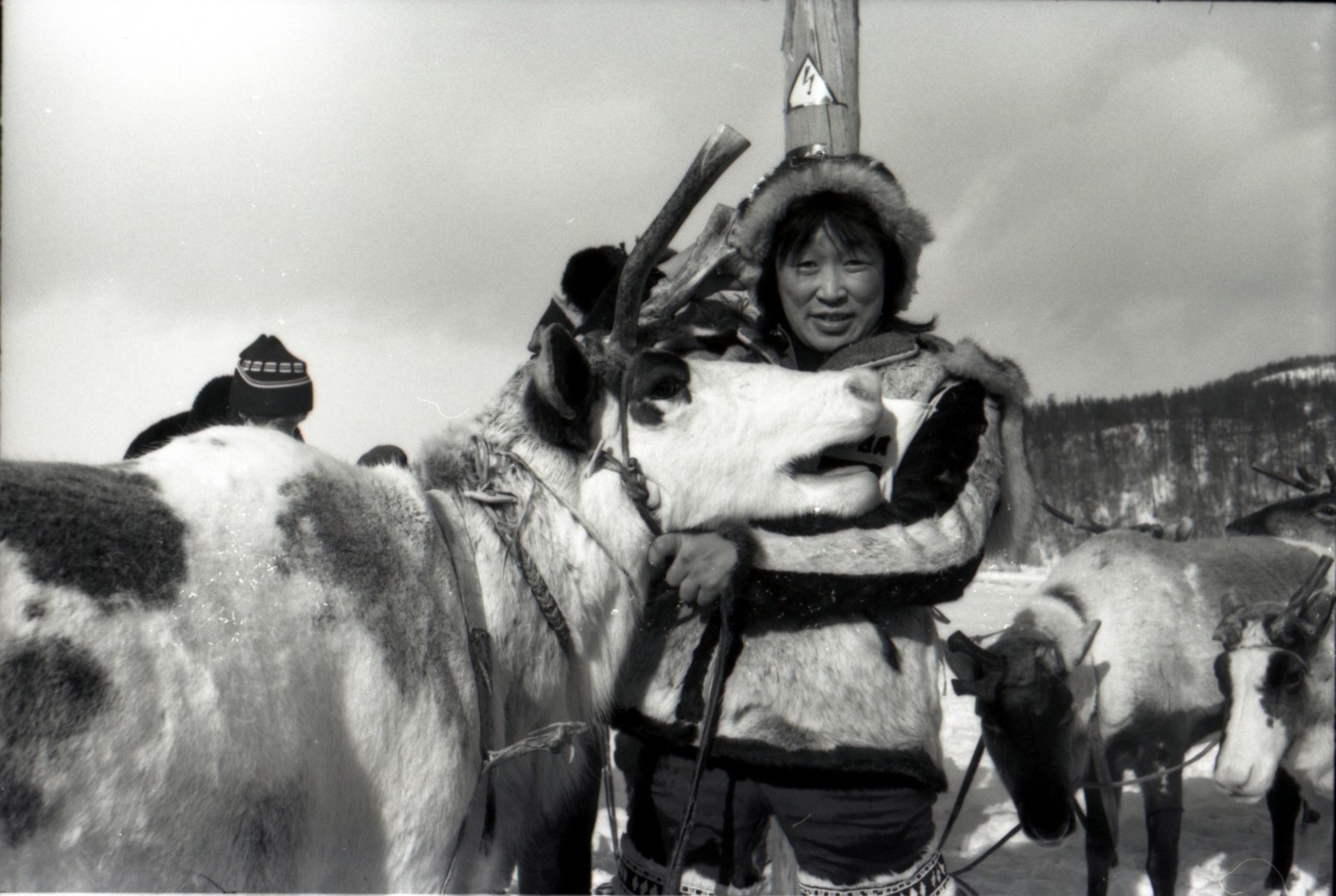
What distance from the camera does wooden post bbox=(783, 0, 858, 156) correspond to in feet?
10.8

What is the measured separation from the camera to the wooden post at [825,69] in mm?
3303

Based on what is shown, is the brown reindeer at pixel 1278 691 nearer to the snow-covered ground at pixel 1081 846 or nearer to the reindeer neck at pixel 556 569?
the snow-covered ground at pixel 1081 846

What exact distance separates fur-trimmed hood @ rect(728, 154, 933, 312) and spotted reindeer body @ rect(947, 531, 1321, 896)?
198 centimetres

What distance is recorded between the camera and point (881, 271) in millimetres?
2301

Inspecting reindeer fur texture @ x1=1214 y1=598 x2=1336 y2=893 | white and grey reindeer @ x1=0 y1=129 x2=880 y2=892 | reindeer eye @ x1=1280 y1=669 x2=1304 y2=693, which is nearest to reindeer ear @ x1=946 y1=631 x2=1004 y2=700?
reindeer fur texture @ x1=1214 y1=598 x2=1336 y2=893

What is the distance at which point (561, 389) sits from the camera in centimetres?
187

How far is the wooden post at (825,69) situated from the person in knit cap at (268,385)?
1.80 meters

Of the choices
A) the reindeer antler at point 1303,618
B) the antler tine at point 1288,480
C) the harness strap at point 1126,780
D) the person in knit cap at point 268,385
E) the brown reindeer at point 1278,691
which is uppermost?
the person in knit cap at point 268,385

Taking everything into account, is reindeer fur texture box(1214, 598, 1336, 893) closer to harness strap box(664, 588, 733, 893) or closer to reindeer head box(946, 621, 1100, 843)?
reindeer head box(946, 621, 1100, 843)

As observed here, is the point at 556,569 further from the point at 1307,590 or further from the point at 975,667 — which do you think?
the point at 1307,590

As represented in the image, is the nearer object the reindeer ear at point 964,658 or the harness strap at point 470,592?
the harness strap at point 470,592

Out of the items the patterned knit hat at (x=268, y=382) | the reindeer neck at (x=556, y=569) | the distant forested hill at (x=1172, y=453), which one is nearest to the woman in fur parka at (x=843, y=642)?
the reindeer neck at (x=556, y=569)

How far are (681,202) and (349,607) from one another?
1029 mm

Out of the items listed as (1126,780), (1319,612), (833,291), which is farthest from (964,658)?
(833,291)
